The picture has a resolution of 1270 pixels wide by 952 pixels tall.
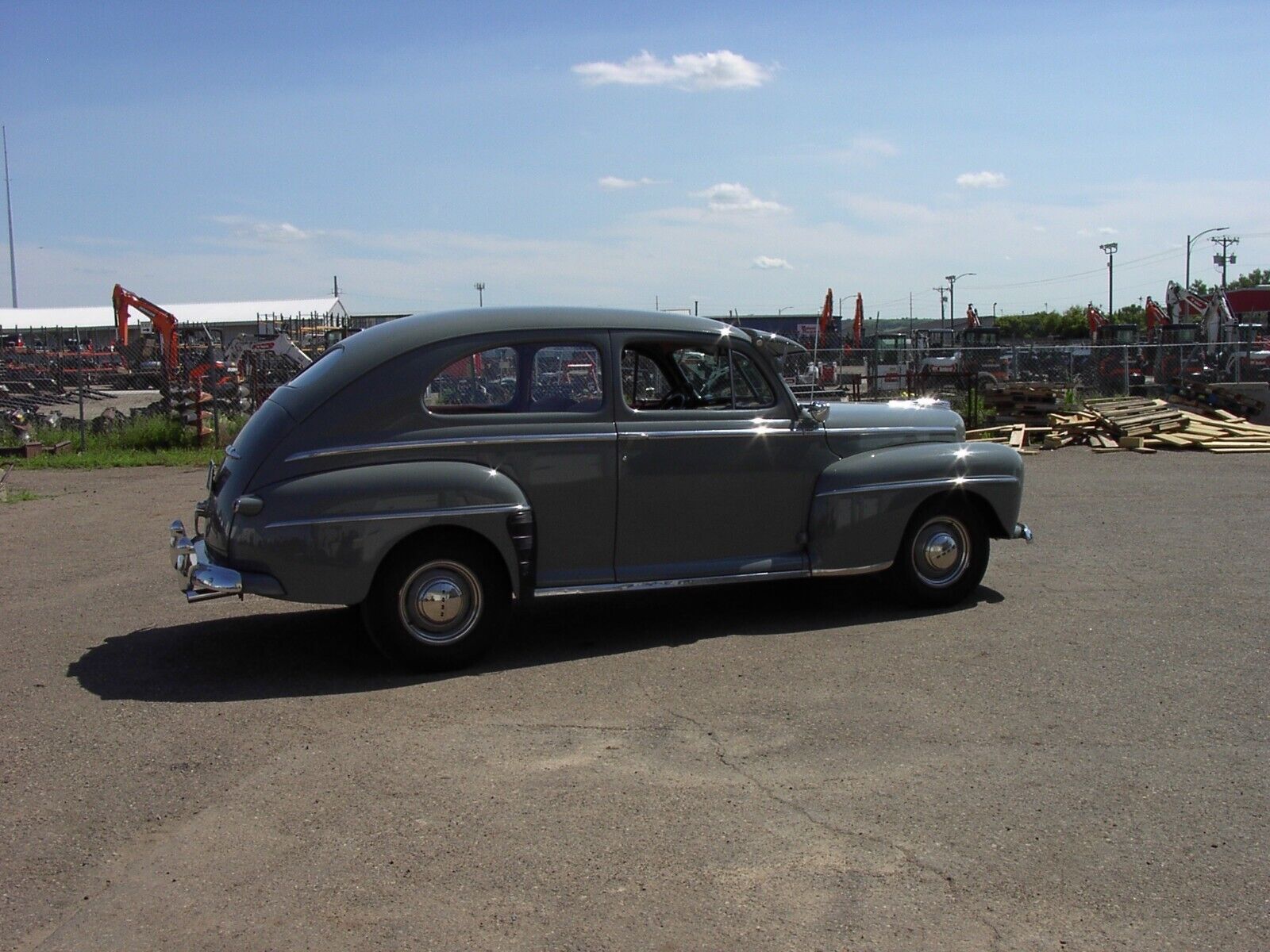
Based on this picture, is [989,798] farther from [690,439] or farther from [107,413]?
[107,413]

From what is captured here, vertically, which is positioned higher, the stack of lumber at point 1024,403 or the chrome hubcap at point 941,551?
the stack of lumber at point 1024,403

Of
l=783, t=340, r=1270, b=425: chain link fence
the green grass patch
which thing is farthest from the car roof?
l=783, t=340, r=1270, b=425: chain link fence

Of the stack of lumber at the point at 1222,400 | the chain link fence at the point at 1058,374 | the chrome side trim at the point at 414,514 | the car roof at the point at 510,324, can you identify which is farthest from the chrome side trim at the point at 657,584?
the stack of lumber at the point at 1222,400

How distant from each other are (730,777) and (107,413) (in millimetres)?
19248

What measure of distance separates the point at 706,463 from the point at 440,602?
169 cm

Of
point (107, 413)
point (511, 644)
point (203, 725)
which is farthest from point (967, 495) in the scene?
point (107, 413)

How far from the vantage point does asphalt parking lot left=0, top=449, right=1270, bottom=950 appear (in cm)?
365

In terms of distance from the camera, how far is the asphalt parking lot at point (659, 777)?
3650 mm

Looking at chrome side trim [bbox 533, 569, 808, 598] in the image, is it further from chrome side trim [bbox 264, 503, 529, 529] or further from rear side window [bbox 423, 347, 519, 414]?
rear side window [bbox 423, 347, 519, 414]

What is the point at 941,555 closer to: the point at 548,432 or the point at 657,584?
the point at 657,584

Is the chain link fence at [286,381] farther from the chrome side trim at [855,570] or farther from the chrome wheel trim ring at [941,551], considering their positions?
the chrome side trim at [855,570]

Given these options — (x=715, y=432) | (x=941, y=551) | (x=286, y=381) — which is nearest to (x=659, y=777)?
(x=715, y=432)

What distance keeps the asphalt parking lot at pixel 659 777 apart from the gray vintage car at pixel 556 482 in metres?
0.47

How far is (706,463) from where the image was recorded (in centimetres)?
679
